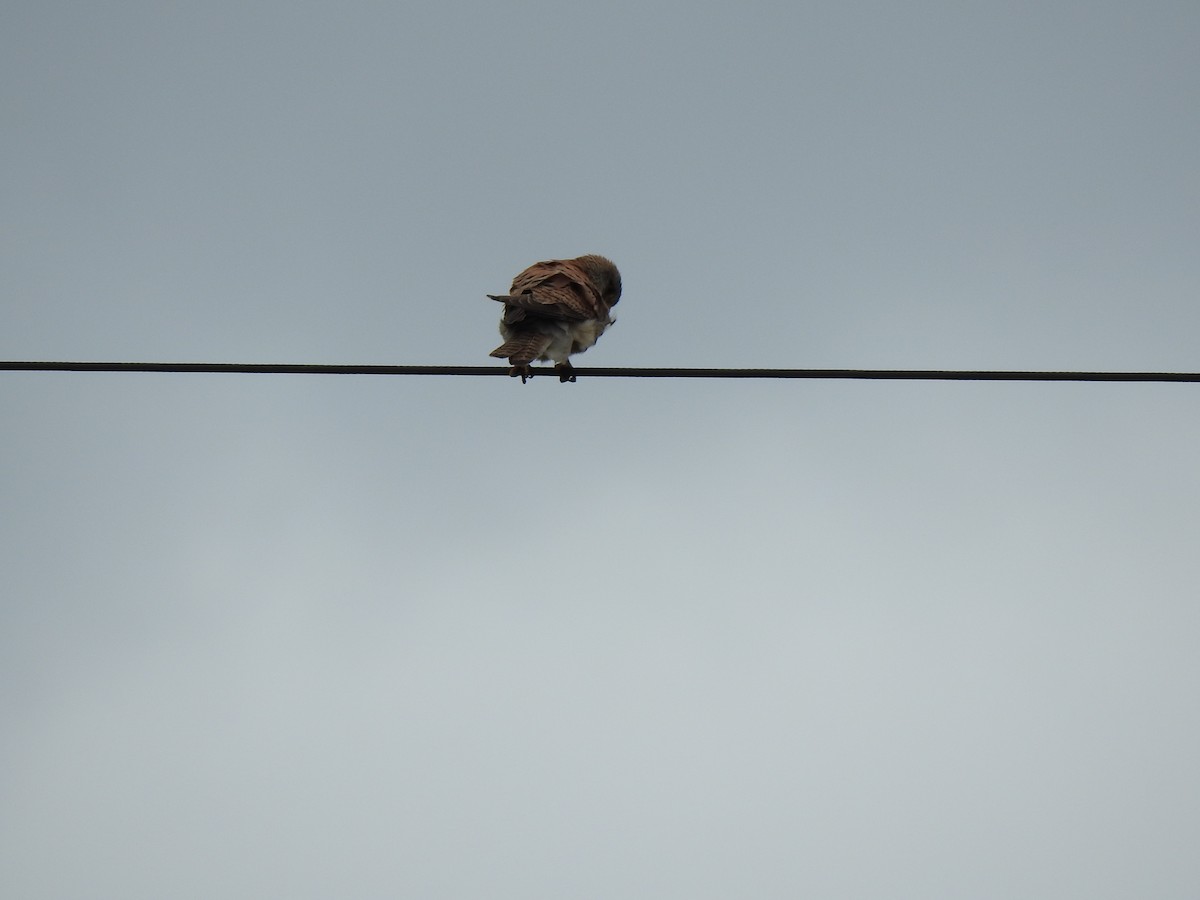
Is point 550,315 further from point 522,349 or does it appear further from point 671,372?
point 671,372

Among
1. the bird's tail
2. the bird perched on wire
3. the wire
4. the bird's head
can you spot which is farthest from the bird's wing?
the wire

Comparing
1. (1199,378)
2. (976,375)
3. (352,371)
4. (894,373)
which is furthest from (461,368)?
(1199,378)

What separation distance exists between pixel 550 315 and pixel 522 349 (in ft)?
2.05

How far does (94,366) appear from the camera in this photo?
5.51 meters

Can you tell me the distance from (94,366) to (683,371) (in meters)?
3.06

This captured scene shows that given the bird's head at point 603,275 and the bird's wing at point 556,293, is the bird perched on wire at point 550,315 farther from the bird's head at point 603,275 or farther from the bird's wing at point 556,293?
the bird's head at point 603,275

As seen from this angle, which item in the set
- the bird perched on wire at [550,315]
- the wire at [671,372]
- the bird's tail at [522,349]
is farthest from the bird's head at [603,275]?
the wire at [671,372]

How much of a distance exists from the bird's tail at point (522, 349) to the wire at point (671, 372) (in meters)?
1.65

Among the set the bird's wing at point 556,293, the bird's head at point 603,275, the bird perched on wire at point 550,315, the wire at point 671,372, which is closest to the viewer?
the wire at point 671,372

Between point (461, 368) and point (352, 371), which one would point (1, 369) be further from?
point (461, 368)

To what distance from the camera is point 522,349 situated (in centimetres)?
777

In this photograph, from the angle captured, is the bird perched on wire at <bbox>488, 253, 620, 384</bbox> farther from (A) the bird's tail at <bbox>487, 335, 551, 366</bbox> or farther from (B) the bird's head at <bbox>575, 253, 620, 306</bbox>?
(B) the bird's head at <bbox>575, 253, 620, 306</bbox>

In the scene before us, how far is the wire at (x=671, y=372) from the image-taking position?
5223 mm

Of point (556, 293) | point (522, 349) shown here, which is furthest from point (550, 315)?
point (522, 349)
